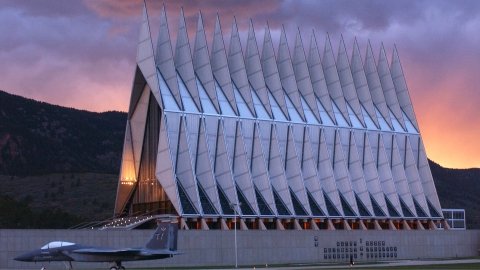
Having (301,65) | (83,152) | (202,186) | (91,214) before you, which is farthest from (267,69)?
(83,152)

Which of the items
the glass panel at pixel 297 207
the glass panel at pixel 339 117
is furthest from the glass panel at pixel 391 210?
the glass panel at pixel 297 207

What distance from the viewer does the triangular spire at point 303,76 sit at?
4107 inches

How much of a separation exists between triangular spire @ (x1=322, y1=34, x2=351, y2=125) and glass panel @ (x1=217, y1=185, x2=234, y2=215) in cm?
2262

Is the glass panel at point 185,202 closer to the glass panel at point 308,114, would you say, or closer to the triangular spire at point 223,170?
the triangular spire at point 223,170

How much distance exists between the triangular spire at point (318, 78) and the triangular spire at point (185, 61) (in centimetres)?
1908

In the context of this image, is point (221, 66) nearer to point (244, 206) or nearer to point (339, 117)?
point (244, 206)

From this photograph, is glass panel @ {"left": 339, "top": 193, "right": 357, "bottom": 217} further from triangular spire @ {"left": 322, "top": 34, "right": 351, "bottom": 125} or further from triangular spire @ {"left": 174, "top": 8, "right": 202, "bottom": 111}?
triangular spire @ {"left": 174, "top": 8, "right": 202, "bottom": 111}

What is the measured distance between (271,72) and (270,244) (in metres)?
23.2

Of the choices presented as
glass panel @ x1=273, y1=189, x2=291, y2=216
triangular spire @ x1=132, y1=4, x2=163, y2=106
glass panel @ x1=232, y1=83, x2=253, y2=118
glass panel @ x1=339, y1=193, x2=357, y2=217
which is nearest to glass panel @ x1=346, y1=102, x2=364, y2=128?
glass panel @ x1=339, y1=193, x2=357, y2=217

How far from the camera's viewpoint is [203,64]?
311ft

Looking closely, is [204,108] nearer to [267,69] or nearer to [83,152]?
[267,69]

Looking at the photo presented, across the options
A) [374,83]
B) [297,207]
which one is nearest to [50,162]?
[374,83]

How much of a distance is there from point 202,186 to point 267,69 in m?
18.5

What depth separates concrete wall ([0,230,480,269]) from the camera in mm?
72312
